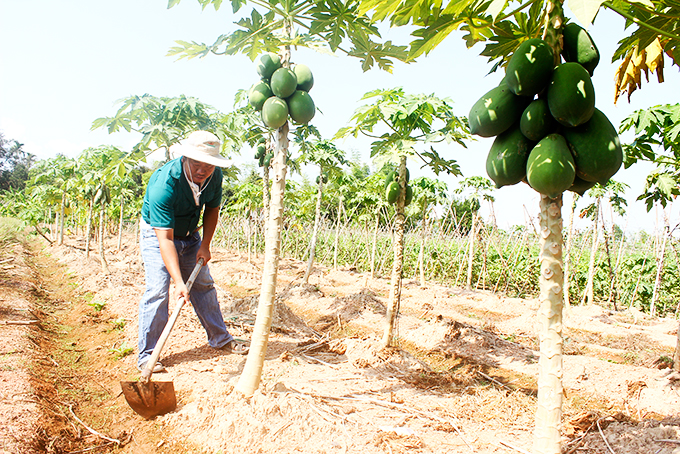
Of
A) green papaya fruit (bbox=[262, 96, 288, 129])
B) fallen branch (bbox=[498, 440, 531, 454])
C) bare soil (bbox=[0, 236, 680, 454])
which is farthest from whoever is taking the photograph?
green papaya fruit (bbox=[262, 96, 288, 129])

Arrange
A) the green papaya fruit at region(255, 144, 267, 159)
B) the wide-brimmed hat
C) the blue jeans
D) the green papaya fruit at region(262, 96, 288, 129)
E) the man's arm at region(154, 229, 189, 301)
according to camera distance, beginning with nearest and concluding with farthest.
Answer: the green papaya fruit at region(262, 96, 288, 129) → the man's arm at region(154, 229, 189, 301) → the wide-brimmed hat → the blue jeans → the green papaya fruit at region(255, 144, 267, 159)

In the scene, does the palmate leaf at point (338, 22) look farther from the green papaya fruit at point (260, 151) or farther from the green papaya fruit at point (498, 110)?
the green papaya fruit at point (260, 151)

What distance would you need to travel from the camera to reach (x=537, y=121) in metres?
1.46

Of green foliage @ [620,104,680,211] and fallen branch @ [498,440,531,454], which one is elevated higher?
green foliage @ [620,104,680,211]

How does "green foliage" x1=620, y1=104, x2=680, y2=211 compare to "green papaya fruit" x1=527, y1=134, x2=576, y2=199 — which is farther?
"green foliage" x1=620, y1=104, x2=680, y2=211

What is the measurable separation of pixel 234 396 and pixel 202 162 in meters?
1.92

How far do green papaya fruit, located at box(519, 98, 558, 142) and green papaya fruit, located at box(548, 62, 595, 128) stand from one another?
37 mm

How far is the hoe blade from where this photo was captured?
2.73m

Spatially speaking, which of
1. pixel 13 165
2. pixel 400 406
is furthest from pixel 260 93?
pixel 13 165

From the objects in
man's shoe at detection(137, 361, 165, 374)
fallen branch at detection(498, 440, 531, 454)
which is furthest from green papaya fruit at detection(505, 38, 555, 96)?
man's shoe at detection(137, 361, 165, 374)

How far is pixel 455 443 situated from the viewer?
2.48 meters

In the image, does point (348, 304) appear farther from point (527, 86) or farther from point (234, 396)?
point (527, 86)

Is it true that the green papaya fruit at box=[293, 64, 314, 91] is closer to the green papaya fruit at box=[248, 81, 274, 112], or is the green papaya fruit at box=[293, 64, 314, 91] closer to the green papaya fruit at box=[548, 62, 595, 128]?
the green papaya fruit at box=[248, 81, 274, 112]

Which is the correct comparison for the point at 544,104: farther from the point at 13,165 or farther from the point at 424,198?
the point at 13,165
